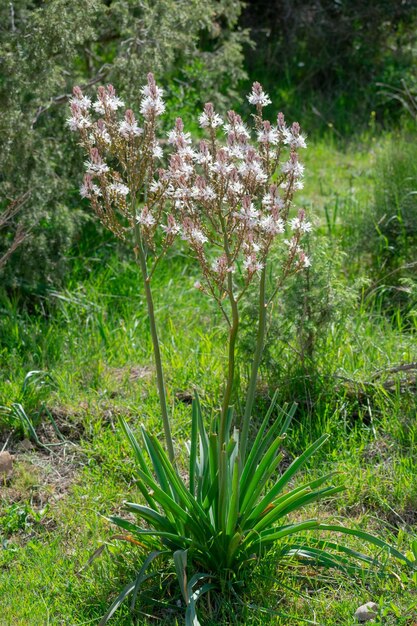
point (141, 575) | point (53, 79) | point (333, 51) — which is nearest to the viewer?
point (141, 575)

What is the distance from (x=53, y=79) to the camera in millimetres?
4695

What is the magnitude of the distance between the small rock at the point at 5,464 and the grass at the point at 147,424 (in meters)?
0.04

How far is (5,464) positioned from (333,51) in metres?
5.62

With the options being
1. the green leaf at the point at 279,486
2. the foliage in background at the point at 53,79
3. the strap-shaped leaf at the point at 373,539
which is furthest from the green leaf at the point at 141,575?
the foliage in background at the point at 53,79

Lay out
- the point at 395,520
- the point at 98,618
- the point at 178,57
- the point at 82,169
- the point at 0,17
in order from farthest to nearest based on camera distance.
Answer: the point at 178,57
the point at 82,169
the point at 0,17
the point at 395,520
the point at 98,618

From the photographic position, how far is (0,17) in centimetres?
488

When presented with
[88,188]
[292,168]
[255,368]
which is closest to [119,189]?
[88,188]

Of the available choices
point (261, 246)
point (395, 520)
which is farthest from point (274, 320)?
point (261, 246)

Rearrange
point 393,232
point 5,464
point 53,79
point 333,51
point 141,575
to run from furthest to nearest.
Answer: point 333,51
point 393,232
point 53,79
point 5,464
point 141,575

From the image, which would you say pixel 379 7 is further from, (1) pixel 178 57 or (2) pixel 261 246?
(2) pixel 261 246

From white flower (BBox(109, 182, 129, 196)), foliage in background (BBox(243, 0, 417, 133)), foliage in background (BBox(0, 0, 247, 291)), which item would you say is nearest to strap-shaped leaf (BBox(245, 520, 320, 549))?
white flower (BBox(109, 182, 129, 196))

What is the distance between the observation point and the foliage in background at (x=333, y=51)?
8.01m

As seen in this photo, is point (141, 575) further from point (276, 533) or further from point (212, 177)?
point (212, 177)

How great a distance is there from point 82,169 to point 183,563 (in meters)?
2.90
